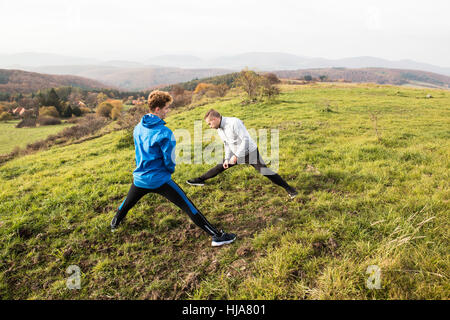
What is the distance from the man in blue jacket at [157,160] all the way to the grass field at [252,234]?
60 centimetres

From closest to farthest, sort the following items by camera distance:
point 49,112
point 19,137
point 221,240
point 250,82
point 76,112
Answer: point 221,240 → point 250,82 → point 19,137 → point 49,112 → point 76,112

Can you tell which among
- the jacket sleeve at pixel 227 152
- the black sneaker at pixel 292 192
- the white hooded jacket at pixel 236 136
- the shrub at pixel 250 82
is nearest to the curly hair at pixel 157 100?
the white hooded jacket at pixel 236 136

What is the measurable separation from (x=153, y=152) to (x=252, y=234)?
2234mm

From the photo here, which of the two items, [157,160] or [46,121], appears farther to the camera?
[46,121]

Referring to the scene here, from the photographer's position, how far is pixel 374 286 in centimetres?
234

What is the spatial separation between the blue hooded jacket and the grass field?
1219mm

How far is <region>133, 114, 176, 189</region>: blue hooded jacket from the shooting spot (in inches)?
120

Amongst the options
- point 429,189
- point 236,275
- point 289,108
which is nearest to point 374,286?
point 236,275

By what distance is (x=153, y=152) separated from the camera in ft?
10.3

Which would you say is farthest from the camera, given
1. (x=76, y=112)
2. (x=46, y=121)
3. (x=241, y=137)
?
(x=76, y=112)

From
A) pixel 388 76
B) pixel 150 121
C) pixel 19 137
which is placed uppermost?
pixel 388 76

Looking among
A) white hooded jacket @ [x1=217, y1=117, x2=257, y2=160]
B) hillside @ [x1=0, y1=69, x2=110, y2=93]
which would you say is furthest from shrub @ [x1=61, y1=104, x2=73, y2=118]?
hillside @ [x1=0, y1=69, x2=110, y2=93]

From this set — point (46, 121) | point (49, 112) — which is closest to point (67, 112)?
point (49, 112)

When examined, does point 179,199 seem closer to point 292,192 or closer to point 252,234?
point 252,234
